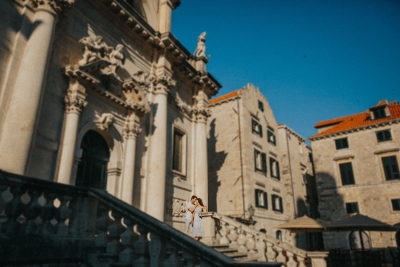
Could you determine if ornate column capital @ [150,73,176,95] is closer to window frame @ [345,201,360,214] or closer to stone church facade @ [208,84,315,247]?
stone church facade @ [208,84,315,247]

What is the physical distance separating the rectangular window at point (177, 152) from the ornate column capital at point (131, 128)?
3.38 meters

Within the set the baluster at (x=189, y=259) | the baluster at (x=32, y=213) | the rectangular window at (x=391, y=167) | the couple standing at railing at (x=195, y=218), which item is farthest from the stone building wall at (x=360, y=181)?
the baluster at (x=32, y=213)

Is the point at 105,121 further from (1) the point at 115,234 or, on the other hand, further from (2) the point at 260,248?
(2) the point at 260,248

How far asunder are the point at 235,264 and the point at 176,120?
470 inches

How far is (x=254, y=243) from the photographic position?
9531mm

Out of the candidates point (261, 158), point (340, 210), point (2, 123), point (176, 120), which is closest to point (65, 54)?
point (2, 123)

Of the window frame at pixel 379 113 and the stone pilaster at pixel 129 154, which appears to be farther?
the window frame at pixel 379 113

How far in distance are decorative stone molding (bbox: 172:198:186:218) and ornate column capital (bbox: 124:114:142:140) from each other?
3843 millimetres

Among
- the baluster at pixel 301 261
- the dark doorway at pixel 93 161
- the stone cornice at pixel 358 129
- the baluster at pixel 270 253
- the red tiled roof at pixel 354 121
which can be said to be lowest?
the baluster at pixel 301 261

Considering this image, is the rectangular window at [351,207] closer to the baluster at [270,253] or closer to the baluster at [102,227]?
the baluster at [270,253]

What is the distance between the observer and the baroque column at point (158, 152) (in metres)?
12.0

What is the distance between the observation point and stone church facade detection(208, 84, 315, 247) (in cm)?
2427

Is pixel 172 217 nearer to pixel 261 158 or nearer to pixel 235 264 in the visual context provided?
pixel 235 264

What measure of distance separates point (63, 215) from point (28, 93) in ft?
14.2
